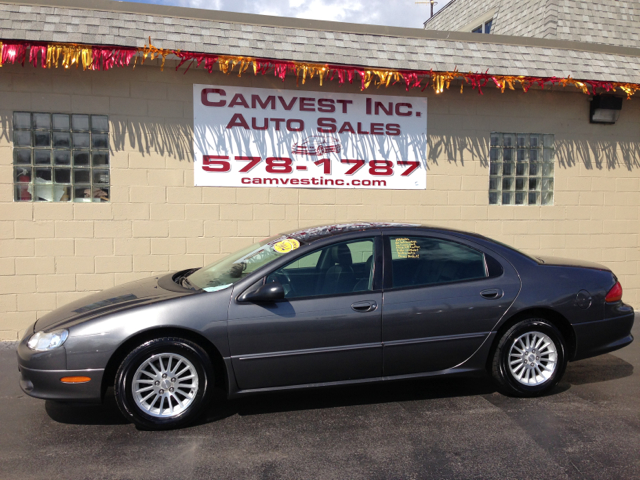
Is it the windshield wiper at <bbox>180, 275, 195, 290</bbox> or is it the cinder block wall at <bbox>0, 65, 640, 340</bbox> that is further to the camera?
the cinder block wall at <bbox>0, 65, 640, 340</bbox>

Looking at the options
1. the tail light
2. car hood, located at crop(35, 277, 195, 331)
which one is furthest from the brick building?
the tail light

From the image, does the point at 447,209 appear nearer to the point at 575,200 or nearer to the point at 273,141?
the point at 575,200

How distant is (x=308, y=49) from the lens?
23.2 feet

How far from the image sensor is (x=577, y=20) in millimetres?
10148

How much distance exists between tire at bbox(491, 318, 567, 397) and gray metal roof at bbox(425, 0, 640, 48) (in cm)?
713

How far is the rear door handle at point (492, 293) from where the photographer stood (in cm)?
458

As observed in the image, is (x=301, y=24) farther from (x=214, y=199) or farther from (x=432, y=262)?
(x=432, y=262)

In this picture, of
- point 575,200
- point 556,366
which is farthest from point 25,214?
point 575,200

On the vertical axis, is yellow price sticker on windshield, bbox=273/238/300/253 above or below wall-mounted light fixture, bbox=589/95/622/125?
below

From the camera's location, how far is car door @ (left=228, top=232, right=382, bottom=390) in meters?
4.14

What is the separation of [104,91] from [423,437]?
17.8 ft

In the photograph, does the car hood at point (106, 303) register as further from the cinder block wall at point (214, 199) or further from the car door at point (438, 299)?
the cinder block wall at point (214, 199)

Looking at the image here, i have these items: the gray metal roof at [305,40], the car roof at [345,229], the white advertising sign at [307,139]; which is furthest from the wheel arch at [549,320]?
the gray metal roof at [305,40]

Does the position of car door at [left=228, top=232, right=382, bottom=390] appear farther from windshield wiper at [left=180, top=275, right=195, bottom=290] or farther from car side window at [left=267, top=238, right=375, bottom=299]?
windshield wiper at [left=180, top=275, right=195, bottom=290]
